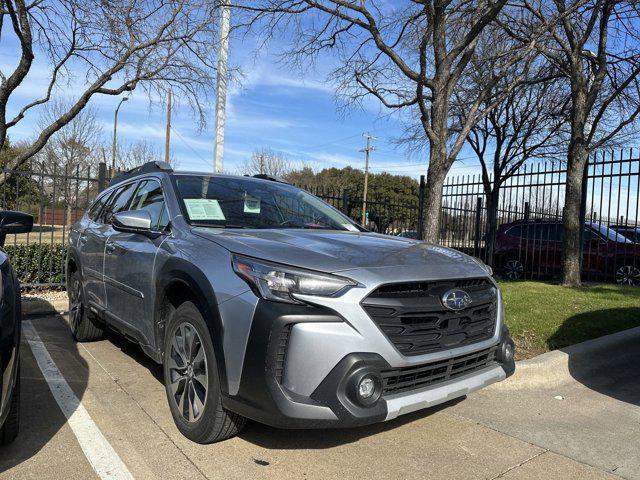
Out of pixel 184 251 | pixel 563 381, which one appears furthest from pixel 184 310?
pixel 563 381

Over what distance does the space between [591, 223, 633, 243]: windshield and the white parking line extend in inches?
447

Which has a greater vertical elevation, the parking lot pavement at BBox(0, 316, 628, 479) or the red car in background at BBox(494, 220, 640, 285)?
the red car in background at BBox(494, 220, 640, 285)

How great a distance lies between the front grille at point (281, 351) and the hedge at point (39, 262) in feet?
21.0

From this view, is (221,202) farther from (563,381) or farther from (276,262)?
(563,381)

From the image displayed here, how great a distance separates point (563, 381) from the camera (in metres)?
4.62

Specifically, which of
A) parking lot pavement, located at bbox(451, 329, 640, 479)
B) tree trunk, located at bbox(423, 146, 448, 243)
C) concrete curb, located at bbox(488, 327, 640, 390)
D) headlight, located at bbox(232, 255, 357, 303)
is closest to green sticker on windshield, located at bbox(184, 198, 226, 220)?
headlight, located at bbox(232, 255, 357, 303)

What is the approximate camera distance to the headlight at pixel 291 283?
2.53 meters

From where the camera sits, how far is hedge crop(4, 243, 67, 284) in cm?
769

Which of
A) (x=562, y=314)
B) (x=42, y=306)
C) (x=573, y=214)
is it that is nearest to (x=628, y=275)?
(x=573, y=214)

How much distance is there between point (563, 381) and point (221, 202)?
3.46 metres

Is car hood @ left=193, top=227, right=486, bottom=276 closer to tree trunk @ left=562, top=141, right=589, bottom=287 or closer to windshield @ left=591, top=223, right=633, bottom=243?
tree trunk @ left=562, top=141, right=589, bottom=287

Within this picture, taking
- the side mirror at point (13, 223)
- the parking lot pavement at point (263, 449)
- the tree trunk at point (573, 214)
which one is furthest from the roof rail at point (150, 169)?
the tree trunk at point (573, 214)

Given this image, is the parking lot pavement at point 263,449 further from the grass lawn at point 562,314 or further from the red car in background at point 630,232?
the red car in background at point 630,232

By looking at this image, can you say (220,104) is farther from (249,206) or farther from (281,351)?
(281,351)
